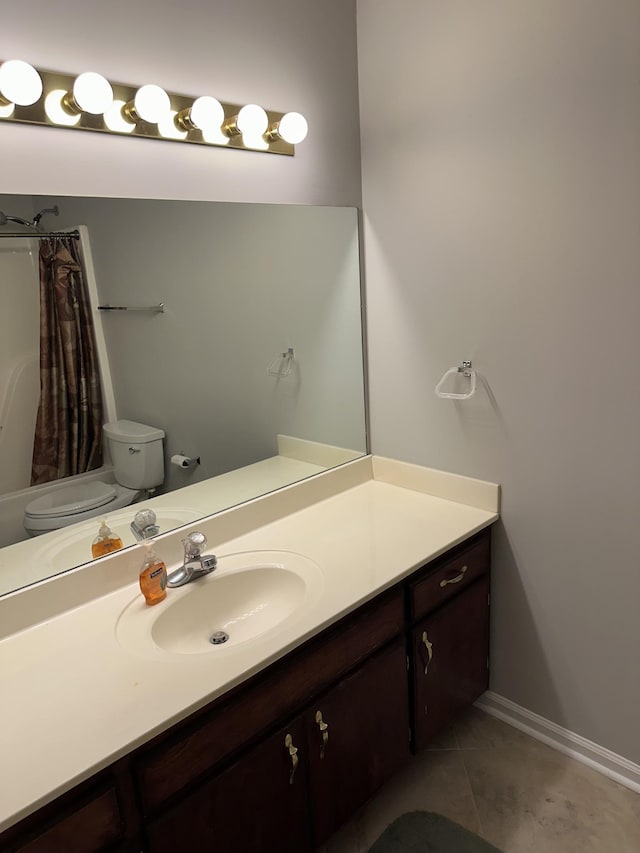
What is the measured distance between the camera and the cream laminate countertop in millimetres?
993

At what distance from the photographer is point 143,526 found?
1.57 m

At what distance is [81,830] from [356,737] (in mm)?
707


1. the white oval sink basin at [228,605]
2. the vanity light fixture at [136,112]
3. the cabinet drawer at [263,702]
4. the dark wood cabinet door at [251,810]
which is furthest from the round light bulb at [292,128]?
the dark wood cabinet door at [251,810]

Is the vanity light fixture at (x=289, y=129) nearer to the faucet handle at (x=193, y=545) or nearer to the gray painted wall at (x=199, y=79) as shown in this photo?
the gray painted wall at (x=199, y=79)

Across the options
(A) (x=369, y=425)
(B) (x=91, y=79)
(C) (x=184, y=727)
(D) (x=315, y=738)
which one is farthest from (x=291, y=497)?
(B) (x=91, y=79)

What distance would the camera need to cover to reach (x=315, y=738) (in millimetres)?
1353

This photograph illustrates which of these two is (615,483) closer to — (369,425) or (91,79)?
(369,425)

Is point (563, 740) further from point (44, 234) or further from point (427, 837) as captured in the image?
point (44, 234)

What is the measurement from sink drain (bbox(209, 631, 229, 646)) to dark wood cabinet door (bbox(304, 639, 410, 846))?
0.28m

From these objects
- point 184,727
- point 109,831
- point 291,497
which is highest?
point 291,497

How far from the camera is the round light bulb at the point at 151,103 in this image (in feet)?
4.48

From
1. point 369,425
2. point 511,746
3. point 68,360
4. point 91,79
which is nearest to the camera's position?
point 91,79

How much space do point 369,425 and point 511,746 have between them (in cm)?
115

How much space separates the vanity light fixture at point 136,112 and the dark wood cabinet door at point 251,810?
1418 mm
